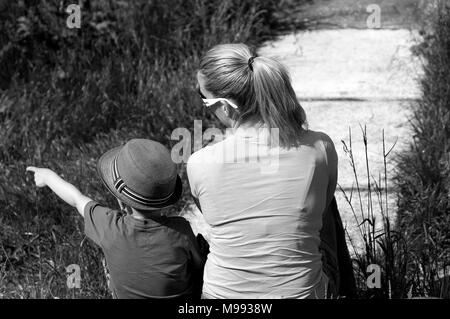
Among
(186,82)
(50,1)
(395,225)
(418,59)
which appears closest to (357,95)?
(418,59)

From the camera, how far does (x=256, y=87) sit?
3252mm

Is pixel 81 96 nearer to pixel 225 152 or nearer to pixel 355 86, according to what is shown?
pixel 355 86

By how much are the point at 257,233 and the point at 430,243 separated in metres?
1.34

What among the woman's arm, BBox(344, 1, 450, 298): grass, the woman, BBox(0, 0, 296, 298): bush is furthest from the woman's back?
BBox(0, 0, 296, 298): bush

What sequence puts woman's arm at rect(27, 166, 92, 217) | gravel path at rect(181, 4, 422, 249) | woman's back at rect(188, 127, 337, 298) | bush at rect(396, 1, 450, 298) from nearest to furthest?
woman's back at rect(188, 127, 337, 298) → woman's arm at rect(27, 166, 92, 217) → bush at rect(396, 1, 450, 298) → gravel path at rect(181, 4, 422, 249)

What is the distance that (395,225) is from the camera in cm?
447

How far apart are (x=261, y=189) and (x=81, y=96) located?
2808 millimetres

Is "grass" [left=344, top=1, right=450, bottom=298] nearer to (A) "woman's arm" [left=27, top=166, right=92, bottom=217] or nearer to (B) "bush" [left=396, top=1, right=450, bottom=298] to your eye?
(B) "bush" [left=396, top=1, right=450, bottom=298]

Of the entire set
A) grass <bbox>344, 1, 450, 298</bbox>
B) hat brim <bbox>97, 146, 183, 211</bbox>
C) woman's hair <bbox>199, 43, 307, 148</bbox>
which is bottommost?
grass <bbox>344, 1, 450, 298</bbox>

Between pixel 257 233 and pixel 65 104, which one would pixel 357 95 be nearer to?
pixel 65 104

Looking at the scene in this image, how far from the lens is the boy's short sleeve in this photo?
332 centimetres

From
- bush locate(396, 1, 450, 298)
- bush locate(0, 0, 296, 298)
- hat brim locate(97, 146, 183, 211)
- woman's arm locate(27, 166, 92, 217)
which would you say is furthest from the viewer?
bush locate(0, 0, 296, 298)

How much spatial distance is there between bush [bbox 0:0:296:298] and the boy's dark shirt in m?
0.75

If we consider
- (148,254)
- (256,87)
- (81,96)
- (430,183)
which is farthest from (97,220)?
(81,96)
